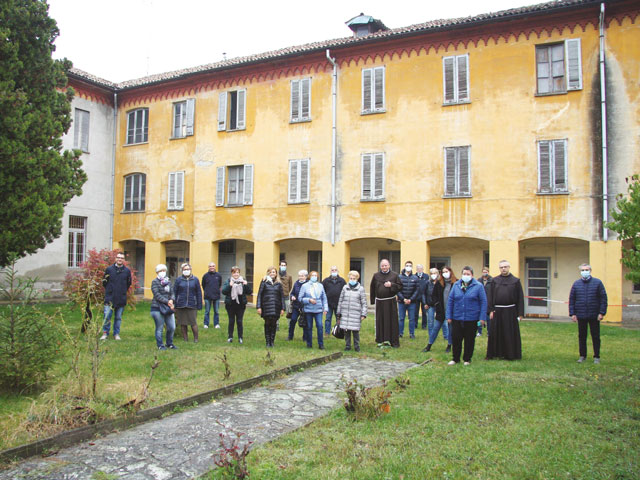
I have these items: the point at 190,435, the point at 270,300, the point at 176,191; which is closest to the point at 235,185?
the point at 176,191

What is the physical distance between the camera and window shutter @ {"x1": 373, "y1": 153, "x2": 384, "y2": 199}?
66.5ft

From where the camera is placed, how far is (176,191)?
2434 cm

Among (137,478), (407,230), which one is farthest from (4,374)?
(407,230)

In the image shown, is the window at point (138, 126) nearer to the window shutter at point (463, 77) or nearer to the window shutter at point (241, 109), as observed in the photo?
the window shutter at point (241, 109)

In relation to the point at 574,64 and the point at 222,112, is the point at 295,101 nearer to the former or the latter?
the point at 222,112

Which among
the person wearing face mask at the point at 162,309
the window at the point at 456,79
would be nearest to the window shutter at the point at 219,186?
the window at the point at 456,79

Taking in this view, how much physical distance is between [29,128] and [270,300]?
388 inches

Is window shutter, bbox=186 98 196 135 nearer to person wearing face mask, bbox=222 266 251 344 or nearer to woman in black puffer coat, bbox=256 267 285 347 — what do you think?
person wearing face mask, bbox=222 266 251 344

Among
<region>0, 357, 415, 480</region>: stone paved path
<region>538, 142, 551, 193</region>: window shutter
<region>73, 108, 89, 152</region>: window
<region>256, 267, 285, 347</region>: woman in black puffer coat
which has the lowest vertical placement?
<region>0, 357, 415, 480</region>: stone paved path

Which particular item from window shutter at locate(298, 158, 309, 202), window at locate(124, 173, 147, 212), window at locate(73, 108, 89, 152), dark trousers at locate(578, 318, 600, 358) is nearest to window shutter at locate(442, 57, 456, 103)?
window shutter at locate(298, 158, 309, 202)

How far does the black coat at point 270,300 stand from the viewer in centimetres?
1151

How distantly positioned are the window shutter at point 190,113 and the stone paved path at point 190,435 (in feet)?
58.9

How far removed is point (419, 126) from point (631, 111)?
22.4ft

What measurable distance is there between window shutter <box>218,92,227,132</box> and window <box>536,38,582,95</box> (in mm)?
12573
